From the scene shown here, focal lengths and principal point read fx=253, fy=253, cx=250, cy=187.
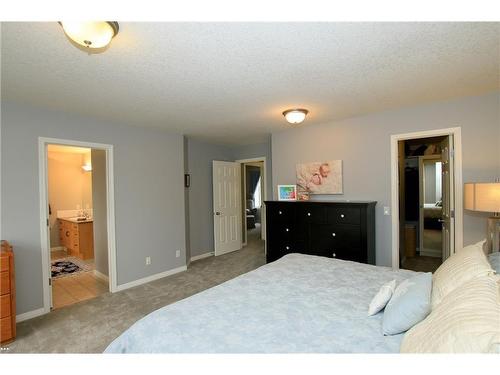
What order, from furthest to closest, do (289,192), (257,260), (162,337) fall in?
(257,260)
(289,192)
(162,337)

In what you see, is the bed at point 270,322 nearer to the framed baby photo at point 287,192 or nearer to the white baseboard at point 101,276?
the framed baby photo at point 287,192

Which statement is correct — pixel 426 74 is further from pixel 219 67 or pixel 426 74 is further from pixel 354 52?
pixel 219 67

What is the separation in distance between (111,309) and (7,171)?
1883mm

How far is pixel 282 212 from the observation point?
156 inches

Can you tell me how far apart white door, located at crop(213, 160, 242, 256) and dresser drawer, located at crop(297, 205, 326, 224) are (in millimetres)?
2135

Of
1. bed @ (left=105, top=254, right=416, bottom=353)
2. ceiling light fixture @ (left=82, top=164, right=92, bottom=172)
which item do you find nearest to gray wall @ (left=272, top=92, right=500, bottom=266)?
bed @ (left=105, top=254, right=416, bottom=353)

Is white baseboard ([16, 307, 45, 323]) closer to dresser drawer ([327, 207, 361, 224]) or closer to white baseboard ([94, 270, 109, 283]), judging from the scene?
white baseboard ([94, 270, 109, 283])

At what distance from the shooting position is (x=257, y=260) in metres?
4.88

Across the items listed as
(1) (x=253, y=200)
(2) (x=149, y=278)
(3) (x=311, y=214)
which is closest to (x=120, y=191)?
(2) (x=149, y=278)

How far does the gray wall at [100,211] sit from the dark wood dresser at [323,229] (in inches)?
101

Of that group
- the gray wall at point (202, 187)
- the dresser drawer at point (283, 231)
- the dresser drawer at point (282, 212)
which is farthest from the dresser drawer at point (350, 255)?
the gray wall at point (202, 187)

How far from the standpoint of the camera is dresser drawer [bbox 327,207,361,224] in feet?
10.8

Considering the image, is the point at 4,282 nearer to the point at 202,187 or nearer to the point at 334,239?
the point at 202,187
